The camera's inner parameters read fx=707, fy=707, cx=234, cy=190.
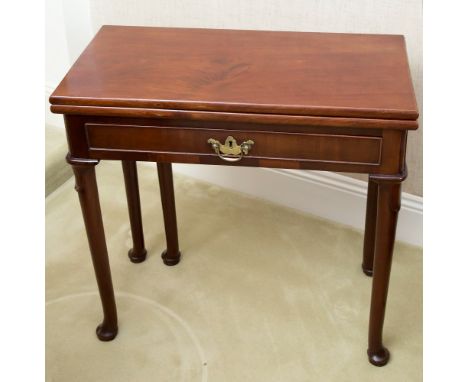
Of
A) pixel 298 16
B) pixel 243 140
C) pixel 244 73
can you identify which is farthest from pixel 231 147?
pixel 298 16

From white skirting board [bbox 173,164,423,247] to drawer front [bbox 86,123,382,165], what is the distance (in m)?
0.75

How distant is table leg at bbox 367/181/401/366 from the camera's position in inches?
58.4

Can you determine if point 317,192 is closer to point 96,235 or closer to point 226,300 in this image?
point 226,300

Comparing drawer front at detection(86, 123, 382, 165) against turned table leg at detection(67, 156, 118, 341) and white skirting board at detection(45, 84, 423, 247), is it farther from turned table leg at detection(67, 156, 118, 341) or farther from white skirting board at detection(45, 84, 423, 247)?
white skirting board at detection(45, 84, 423, 247)

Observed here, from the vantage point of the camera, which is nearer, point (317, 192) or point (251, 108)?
point (251, 108)

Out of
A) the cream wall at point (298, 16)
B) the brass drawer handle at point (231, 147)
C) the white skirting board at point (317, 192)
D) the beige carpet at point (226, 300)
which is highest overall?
the cream wall at point (298, 16)

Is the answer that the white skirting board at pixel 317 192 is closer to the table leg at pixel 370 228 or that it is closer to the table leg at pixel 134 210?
the table leg at pixel 370 228

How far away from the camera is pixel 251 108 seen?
140 centimetres

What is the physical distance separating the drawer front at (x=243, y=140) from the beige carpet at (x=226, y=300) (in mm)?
598

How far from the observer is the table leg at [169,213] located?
6.32 feet

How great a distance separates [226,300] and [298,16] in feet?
2.73

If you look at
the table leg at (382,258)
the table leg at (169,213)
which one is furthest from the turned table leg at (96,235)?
the table leg at (382,258)

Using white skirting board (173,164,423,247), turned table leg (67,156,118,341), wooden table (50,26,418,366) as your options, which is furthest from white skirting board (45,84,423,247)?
turned table leg (67,156,118,341)

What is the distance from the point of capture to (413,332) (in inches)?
73.9
